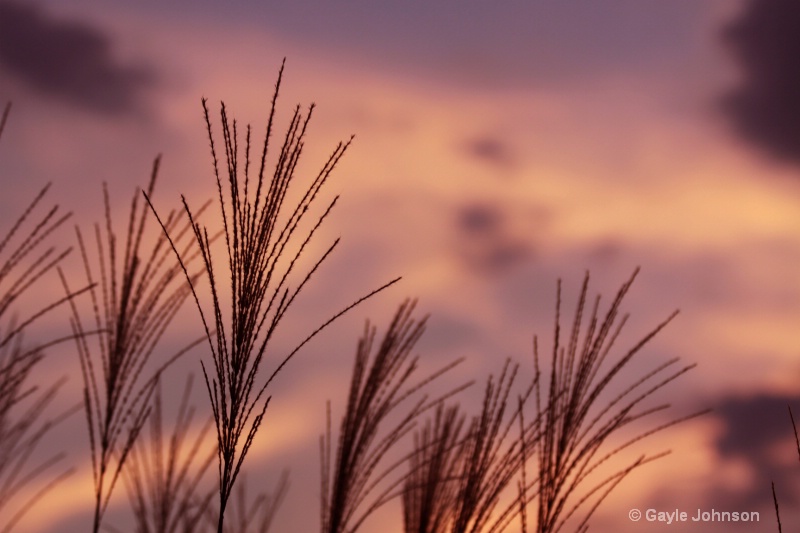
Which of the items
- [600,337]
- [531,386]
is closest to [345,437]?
[531,386]

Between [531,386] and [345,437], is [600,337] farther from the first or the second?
[345,437]

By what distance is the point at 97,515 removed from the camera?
→ 10.8ft

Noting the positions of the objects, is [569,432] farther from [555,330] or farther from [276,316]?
[276,316]

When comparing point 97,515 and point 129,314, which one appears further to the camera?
point 129,314

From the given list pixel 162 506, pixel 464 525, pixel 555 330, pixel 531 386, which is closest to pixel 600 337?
pixel 555 330

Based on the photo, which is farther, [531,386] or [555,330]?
[531,386]

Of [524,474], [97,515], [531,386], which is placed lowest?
[97,515]

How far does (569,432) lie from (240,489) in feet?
11.7

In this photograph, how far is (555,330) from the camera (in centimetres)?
367

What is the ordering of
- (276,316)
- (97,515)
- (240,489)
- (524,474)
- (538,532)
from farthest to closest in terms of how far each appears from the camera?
(240,489) < (524,474) < (538,532) < (97,515) < (276,316)

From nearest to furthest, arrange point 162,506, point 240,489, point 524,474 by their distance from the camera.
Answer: point 524,474 < point 162,506 < point 240,489

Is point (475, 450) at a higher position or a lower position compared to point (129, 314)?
lower

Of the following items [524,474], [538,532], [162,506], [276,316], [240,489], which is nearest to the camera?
[276,316]

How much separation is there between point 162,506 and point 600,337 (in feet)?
9.45
